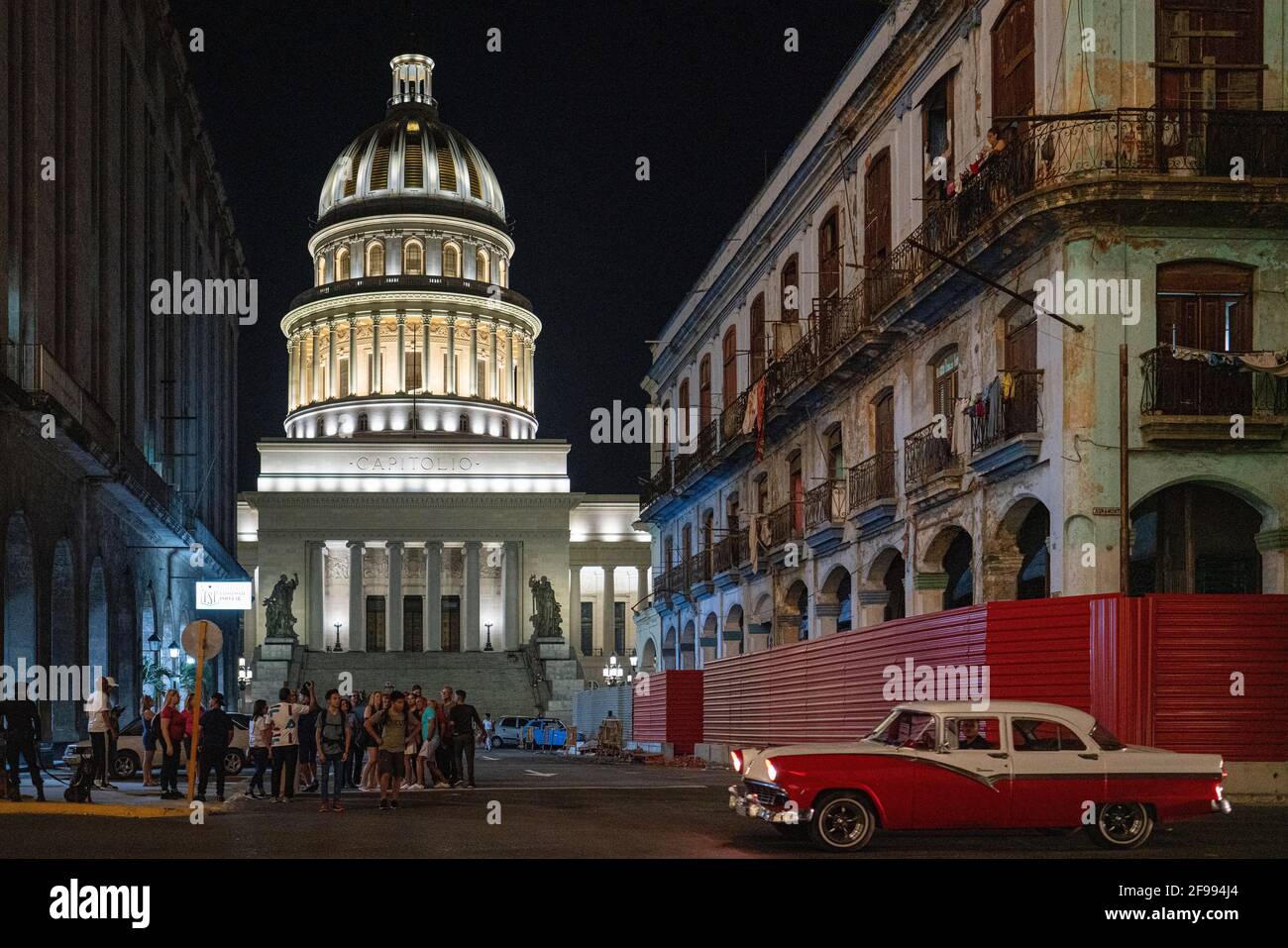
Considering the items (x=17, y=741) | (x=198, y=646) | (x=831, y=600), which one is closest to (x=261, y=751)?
(x=17, y=741)

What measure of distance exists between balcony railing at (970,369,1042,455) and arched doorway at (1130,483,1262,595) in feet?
7.98

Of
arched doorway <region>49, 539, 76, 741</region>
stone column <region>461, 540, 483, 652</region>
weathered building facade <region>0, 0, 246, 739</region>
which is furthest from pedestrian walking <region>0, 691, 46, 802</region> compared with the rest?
stone column <region>461, 540, 483, 652</region>

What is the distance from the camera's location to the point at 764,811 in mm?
18750

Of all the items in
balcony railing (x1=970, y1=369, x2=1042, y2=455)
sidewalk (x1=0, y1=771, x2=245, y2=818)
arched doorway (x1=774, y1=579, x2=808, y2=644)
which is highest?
balcony railing (x1=970, y1=369, x2=1042, y2=455)

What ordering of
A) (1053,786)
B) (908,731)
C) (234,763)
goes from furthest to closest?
(234,763) → (908,731) → (1053,786)

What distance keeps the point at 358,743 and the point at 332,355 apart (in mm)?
97003

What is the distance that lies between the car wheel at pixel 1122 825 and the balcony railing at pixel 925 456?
12121mm

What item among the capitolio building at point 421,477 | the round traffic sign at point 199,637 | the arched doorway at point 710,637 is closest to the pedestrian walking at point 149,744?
the round traffic sign at point 199,637

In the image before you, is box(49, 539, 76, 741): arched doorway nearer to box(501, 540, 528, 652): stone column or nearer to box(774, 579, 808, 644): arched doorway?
box(774, 579, 808, 644): arched doorway

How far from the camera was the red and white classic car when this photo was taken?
1847 cm

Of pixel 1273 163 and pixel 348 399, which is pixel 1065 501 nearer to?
pixel 1273 163

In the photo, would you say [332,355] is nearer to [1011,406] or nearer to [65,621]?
[65,621]
